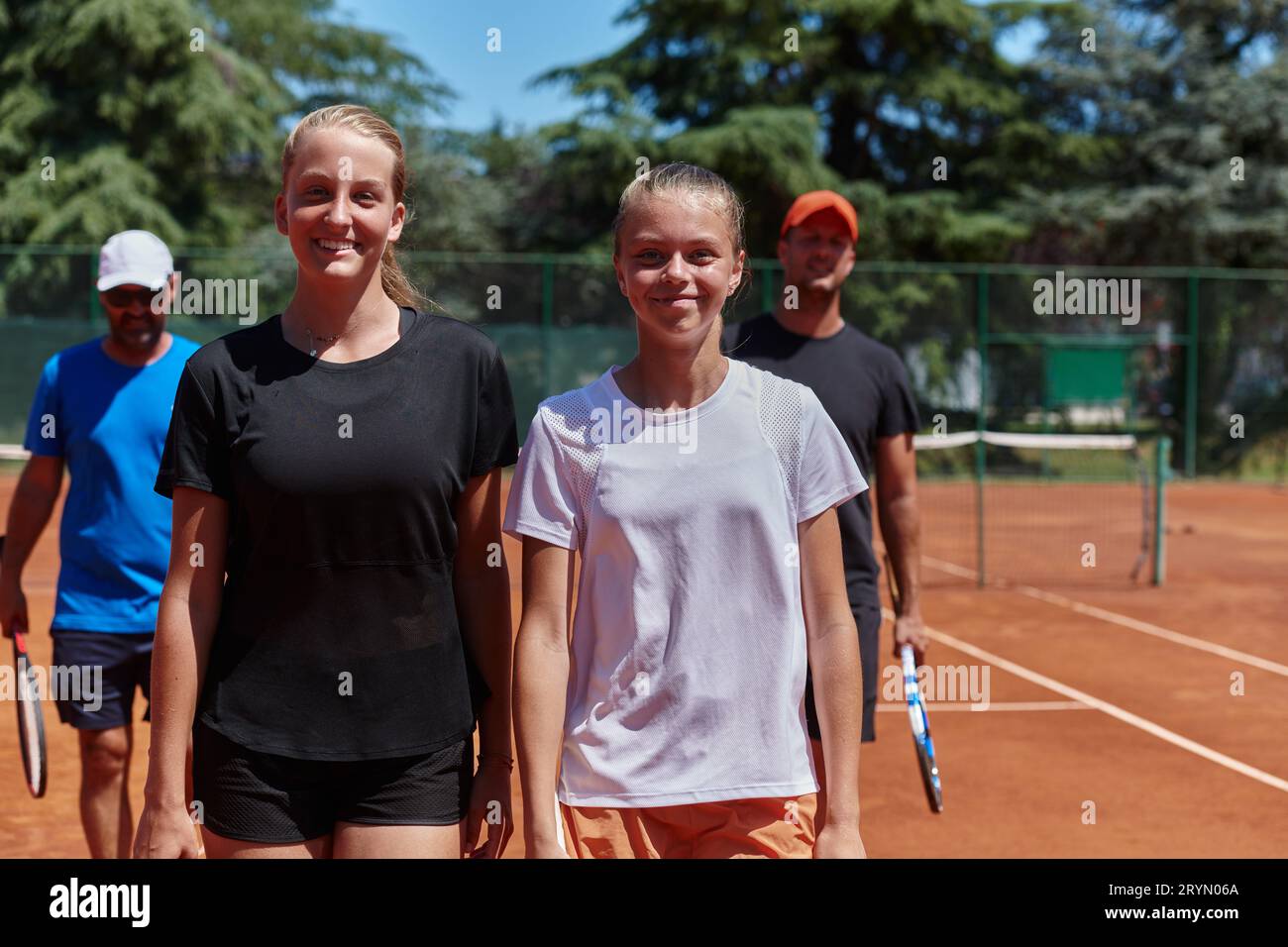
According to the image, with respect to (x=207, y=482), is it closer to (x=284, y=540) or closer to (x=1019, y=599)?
(x=284, y=540)

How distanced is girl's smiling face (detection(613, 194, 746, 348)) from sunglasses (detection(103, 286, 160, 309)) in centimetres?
234

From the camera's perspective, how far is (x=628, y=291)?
99.3 inches

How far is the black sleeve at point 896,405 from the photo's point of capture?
4535mm

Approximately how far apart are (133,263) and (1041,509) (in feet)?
53.6

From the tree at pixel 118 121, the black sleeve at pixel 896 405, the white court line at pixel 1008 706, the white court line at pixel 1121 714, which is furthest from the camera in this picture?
the tree at pixel 118 121

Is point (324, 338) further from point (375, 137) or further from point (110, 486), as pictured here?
point (110, 486)

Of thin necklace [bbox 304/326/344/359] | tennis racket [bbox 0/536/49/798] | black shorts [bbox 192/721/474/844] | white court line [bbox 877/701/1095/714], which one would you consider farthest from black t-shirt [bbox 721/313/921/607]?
white court line [bbox 877/701/1095/714]

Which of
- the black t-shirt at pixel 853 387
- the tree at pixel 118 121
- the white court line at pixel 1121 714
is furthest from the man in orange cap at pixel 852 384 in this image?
the tree at pixel 118 121

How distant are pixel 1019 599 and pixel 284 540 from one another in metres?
10.3

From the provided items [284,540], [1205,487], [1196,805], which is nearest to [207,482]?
[284,540]

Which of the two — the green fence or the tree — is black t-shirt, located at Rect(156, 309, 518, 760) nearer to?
the green fence

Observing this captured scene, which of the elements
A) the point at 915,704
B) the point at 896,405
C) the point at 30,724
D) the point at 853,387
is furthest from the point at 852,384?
the point at 30,724

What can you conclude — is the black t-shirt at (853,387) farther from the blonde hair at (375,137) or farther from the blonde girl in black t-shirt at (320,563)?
the blonde girl in black t-shirt at (320,563)

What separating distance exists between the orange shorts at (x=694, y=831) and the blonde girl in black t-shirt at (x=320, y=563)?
0.28m
